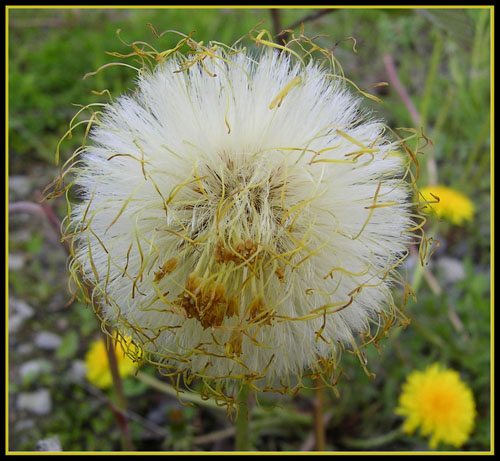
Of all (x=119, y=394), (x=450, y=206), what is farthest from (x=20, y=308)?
A: (x=450, y=206)

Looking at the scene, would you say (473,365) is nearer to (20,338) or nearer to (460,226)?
(460,226)

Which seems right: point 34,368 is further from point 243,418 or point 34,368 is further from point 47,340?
point 243,418

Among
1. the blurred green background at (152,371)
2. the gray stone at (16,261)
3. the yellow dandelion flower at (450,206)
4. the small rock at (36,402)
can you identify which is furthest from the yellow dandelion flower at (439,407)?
the gray stone at (16,261)

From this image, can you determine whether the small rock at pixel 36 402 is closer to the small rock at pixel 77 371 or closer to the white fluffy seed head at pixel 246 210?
the small rock at pixel 77 371

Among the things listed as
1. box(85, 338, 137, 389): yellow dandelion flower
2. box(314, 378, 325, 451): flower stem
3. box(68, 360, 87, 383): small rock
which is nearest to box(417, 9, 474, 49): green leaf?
box(314, 378, 325, 451): flower stem

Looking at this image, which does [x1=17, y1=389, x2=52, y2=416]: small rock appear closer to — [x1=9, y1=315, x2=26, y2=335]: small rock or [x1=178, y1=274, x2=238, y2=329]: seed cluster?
[x1=9, y1=315, x2=26, y2=335]: small rock

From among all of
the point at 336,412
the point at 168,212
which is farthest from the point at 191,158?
the point at 336,412
